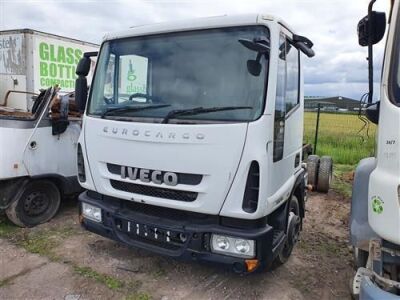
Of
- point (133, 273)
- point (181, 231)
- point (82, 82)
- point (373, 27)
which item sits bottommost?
point (133, 273)

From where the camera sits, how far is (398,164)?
2201 mm

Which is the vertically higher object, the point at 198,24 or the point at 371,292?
the point at 198,24

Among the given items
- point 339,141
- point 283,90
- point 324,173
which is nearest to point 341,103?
point 324,173

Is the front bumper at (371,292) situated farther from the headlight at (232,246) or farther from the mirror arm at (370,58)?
the mirror arm at (370,58)

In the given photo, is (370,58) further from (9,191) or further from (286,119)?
(9,191)

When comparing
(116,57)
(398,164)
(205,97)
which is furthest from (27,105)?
(398,164)

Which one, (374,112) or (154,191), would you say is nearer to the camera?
(374,112)

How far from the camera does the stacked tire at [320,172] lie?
275 inches

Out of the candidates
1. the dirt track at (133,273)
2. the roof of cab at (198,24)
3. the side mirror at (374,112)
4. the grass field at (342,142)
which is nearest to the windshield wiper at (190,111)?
the roof of cab at (198,24)

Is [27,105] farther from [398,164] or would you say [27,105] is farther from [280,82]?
[398,164]

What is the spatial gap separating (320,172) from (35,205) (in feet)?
15.7

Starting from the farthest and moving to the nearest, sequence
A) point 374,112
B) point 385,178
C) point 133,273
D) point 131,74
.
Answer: point 133,273, point 131,74, point 374,112, point 385,178

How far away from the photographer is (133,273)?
3924 millimetres

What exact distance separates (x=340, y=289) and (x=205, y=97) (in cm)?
226
